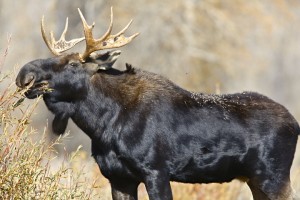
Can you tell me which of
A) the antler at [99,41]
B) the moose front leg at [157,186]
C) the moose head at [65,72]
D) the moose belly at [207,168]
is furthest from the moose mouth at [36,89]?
the moose belly at [207,168]

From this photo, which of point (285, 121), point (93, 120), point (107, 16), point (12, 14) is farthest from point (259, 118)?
point (107, 16)

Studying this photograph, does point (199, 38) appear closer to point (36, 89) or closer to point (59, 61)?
point (59, 61)

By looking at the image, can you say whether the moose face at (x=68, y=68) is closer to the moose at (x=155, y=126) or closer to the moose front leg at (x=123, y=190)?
the moose at (x=155, y=126)

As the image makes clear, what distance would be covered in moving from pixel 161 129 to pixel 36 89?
1393mm

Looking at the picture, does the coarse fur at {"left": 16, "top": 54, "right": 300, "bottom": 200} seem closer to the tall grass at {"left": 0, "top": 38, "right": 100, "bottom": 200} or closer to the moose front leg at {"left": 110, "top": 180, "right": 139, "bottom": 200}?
the moose front leg at {"left": 110, "top": 180, "right": 139, "bottom": 200}

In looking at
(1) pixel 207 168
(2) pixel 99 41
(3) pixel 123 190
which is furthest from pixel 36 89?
(1) pixel 207 168

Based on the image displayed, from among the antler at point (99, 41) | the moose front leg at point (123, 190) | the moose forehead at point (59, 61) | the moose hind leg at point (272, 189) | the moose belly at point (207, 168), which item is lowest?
the moose front leg at point (123, 190)

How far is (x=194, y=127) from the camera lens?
10.2 metres

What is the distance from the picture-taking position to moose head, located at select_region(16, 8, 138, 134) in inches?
380

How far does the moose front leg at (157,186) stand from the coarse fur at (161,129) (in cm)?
1

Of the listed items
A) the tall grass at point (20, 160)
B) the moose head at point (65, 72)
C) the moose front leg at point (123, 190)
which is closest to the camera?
the tall grass at point (20, 160)

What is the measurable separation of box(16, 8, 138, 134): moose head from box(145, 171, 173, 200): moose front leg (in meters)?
1.16

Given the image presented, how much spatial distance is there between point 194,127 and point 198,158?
34 cm

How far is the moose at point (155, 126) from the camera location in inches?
387
